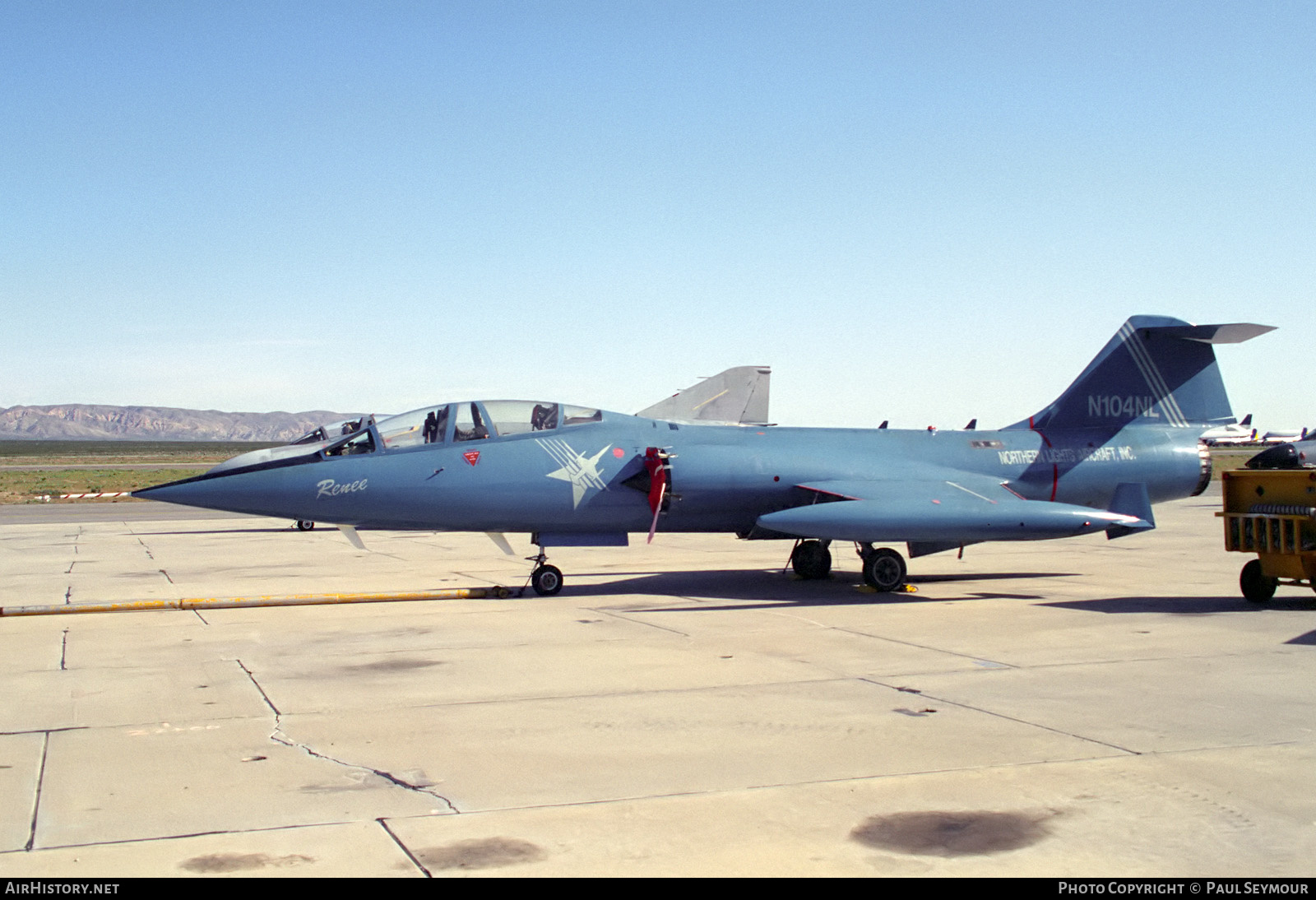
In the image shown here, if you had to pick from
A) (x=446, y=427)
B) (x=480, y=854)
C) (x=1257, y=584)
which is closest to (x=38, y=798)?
(x=480, y=854)

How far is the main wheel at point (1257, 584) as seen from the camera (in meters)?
12.9

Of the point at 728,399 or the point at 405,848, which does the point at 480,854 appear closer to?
the point at 405,848

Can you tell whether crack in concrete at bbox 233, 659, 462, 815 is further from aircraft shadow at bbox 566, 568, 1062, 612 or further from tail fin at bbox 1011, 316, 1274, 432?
tail fin at bbox 1011, 316, 1274, 432

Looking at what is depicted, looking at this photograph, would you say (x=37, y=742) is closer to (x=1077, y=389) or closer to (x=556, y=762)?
(x=556, y=762)

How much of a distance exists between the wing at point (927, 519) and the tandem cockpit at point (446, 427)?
3.09 metres

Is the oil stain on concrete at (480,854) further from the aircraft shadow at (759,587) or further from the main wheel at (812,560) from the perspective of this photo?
the main wheel at (812,560)

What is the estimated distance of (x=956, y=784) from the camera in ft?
19.4

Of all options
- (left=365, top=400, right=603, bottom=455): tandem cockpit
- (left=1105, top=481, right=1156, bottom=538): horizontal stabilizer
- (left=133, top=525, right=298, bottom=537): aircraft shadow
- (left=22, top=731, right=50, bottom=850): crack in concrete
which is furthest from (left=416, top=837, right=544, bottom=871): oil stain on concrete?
(left=133, top=525, right=298, bottom=537): aircraft shadow

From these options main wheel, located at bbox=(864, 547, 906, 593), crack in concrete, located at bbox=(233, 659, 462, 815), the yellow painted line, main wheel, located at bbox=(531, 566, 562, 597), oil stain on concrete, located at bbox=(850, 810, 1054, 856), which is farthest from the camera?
main wheel, located at bbox=(864, 547, 906, 593)

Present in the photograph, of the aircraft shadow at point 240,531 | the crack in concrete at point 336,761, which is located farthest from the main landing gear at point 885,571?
the aircraft shadow at point 240,531

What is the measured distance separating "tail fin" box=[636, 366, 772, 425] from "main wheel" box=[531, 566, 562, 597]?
49.2ft

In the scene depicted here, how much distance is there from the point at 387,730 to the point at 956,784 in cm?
355

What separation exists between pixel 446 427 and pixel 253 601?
10.2 feet

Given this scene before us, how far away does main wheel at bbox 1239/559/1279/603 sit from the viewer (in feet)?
42.4
